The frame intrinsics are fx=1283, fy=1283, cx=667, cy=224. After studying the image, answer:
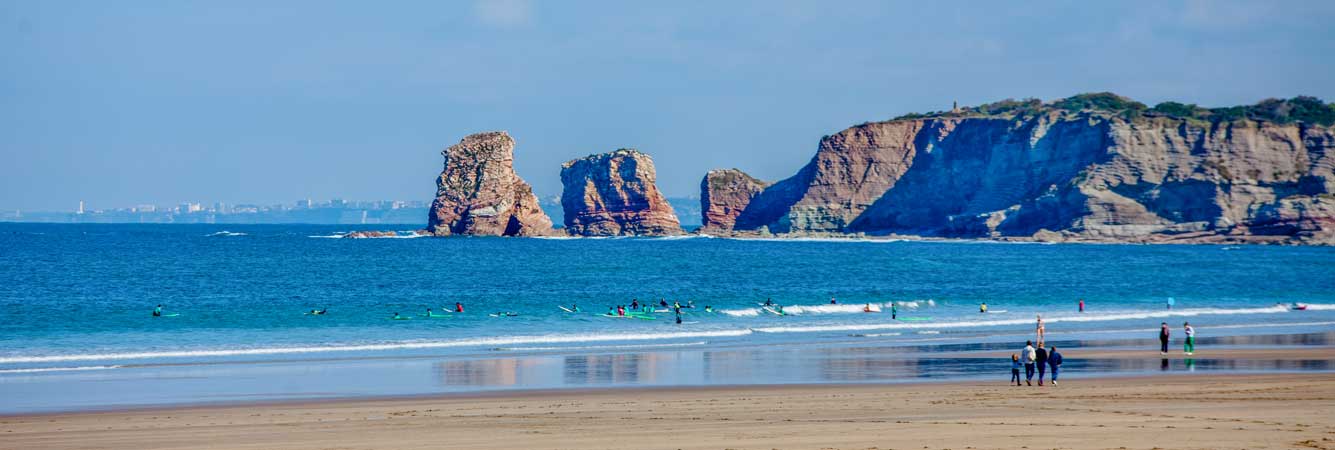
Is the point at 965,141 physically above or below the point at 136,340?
above

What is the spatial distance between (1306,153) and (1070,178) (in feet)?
93.7

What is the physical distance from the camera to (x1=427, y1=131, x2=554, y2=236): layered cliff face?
584 feet

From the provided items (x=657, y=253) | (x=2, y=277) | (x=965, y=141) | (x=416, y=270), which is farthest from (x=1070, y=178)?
(x=2, y=277)

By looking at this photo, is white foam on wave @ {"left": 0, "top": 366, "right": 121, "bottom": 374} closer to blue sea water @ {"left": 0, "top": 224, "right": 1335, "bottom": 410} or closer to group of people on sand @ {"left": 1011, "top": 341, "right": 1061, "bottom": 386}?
blue sea water @ {"left": 0, "top": 224, "right": 1335, "bottom": 410}

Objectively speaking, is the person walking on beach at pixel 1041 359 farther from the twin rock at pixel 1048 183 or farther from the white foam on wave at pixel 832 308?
the twin rock at pixel 1048 183

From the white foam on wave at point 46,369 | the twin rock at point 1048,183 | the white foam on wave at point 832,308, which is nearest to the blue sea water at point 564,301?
the white foam on wave at point 46,369

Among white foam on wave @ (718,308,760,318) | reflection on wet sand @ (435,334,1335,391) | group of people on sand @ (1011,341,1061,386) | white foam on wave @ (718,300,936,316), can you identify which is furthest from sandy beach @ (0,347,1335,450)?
white foam on wave @ (718,300,936,316)

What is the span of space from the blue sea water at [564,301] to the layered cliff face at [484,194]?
5218 cm

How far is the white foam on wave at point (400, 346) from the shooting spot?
36750mm

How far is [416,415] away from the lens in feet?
76.6

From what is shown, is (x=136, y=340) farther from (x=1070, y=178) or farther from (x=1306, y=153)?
(x=1306, y=153)

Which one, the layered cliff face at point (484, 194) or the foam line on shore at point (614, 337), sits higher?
the layered cliff face at point (484, 194)

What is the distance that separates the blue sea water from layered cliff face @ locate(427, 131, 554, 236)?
52175 mm

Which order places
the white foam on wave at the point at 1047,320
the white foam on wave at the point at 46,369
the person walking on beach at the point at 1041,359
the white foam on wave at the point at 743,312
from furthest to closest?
1. the white foam on wave at the point at 743,312
2. the white foam on wave at the point at 1047,320
3. the white foam on wave at the point at 46,369
4. the person walking on beach at the point at 1041,359
